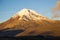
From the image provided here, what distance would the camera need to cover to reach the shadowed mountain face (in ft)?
21.2

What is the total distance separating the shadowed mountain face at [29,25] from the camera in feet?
21.2

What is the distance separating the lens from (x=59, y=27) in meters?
6.41

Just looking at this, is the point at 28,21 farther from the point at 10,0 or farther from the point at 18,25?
the point at 10,0

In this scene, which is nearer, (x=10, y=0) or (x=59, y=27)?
(x=59, y=27)

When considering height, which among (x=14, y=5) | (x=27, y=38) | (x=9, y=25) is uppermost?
(x=14, y=5)

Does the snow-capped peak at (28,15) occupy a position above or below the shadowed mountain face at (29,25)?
above

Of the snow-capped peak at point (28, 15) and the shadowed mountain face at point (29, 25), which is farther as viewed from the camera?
the snow-capped peak at point (28, 15)

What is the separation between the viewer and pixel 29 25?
6602mm

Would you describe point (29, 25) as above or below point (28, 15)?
below

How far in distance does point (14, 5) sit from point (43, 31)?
112 cm

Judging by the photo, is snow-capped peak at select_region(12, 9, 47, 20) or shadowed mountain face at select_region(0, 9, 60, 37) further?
snow-capped peak at select_region(12, 9, 47, 20)

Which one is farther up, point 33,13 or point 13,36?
point 33,13

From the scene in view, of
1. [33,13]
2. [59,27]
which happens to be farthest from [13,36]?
[59,27]

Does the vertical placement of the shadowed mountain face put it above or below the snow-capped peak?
below
